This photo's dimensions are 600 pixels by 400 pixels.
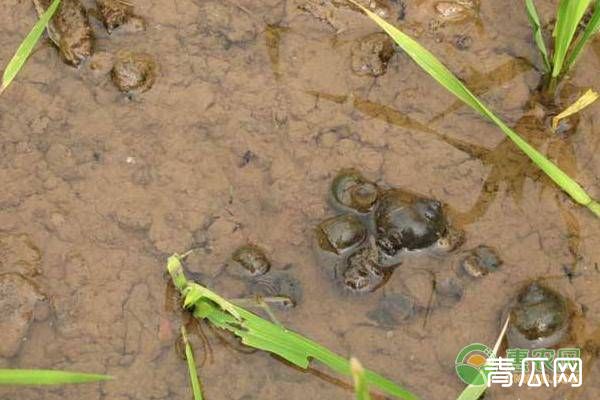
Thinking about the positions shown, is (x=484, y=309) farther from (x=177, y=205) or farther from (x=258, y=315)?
(x=177, y=205)

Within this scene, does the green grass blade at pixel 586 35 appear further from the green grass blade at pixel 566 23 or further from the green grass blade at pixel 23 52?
the green grass blade at pixel 23 52

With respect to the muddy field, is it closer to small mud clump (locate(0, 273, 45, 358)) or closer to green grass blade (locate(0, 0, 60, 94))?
small mud clump (locate(0, 273, 45, 358))

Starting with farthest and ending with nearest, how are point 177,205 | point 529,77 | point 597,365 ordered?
point 529,77 < point 177,205 < point 597,365

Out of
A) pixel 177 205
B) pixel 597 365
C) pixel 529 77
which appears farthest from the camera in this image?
pixel 529 77

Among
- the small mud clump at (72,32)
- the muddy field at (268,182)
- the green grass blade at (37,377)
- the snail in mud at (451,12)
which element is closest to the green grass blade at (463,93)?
the muddy field at (268,182)

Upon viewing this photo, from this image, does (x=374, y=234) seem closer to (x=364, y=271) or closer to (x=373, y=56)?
(x=364, y=271)

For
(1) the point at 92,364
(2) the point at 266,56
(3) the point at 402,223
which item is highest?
(2) the point at 266,56

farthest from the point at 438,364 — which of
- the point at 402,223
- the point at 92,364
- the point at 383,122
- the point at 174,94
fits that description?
the point at 174,94
